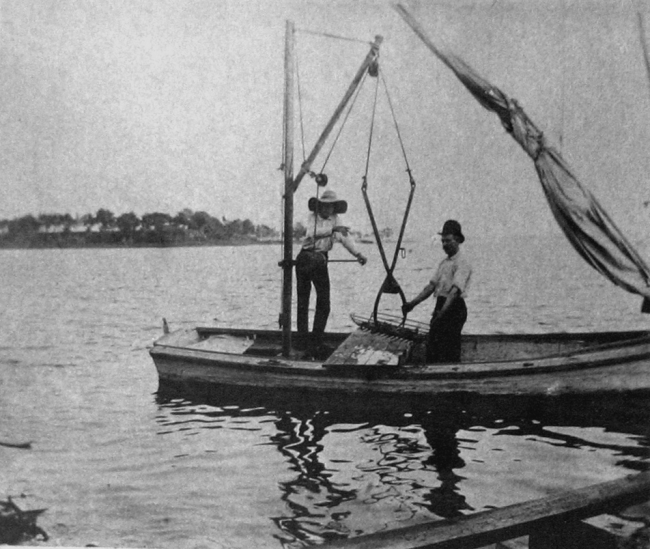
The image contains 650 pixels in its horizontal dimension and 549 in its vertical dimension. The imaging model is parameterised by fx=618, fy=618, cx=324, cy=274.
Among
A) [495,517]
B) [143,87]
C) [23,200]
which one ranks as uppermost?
[143,87]

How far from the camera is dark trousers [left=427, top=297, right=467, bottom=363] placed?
22.5ft

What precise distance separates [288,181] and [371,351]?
2.35 m

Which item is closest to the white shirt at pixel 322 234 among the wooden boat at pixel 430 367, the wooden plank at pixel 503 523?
the wooden boat at pixel 430 367

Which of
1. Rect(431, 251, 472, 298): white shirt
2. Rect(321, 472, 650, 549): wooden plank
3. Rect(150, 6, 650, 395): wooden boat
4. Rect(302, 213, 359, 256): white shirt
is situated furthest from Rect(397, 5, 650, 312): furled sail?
Rect(321, 472, 650, 549): wooden plank

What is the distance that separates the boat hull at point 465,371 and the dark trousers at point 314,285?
668mm

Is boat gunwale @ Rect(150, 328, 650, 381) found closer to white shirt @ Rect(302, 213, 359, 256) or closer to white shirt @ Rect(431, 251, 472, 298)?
white shirt @ Rect(431, 251, 472, 298)

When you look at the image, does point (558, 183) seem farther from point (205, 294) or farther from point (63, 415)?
point (205, 294)

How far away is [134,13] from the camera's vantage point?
5.54 meters

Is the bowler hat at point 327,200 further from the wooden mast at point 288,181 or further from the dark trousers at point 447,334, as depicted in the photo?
the dark trousers at point 447,334

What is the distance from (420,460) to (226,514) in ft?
6.85

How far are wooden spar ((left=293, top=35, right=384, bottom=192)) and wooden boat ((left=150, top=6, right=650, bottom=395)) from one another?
0.04 feet

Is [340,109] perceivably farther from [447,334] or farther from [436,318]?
[447,334]

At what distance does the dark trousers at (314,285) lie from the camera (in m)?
8.09

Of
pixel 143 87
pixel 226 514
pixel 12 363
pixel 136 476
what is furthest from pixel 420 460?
pixel 12 363
